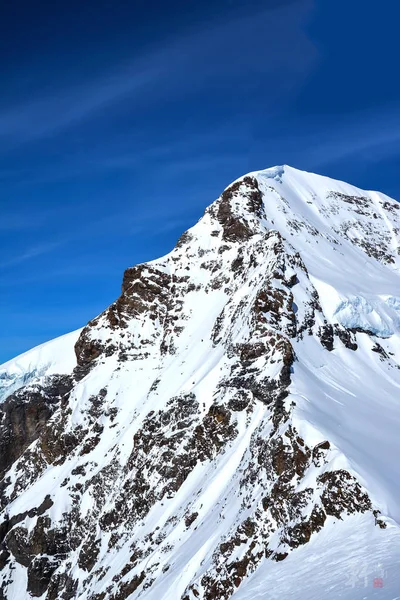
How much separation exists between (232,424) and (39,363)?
74902 mm

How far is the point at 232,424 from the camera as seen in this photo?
67.1 metres

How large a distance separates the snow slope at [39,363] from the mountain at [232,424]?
71.2 inches

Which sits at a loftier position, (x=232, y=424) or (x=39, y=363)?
(x=39, y=363)

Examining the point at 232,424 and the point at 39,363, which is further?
the point at 39,363

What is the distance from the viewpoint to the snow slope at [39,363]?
122750 mm

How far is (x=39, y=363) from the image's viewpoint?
13162 centimetres

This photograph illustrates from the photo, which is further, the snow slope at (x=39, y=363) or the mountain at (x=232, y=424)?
the snow slope at (x=39, y=363)

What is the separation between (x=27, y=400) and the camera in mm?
116125

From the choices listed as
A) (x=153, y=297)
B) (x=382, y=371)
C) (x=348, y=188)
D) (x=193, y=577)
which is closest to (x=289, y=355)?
(x=382, y=371)

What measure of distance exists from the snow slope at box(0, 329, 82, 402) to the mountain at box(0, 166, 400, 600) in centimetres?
181

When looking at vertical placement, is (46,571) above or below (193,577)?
above

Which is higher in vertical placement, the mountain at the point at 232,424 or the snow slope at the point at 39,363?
the snow slope at the point at 39,363

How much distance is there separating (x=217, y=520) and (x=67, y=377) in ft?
218

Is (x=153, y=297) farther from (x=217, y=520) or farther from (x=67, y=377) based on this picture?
(x=217, y=520)
